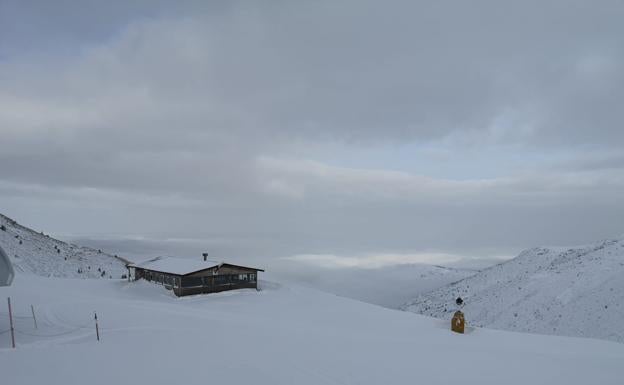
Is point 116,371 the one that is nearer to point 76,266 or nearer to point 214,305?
point 214,305

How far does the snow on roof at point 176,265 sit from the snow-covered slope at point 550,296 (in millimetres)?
29015

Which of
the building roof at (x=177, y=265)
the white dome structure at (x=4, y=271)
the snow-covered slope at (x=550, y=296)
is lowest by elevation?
the snow-covered slope at (x=550, y=296)

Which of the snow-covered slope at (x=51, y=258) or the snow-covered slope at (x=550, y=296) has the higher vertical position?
the snow-covered slope at (x=51, y=258)

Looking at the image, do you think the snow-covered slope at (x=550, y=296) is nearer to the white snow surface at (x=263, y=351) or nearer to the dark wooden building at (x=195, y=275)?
the white snow surface at (x=263, y=351)

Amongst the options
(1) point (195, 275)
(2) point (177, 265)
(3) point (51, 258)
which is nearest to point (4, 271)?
(1) point (195, 275)

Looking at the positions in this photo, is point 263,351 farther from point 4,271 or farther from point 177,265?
point 177,265

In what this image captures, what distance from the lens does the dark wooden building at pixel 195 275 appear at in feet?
119

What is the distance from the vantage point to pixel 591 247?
50469 millimetres

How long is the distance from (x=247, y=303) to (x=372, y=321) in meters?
12.4

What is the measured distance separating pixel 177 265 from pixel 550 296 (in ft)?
129

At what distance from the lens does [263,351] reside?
53.0 ft

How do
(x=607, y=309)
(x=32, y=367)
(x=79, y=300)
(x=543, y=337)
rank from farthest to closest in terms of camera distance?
(x=607, y=309) → (x=79, y=300) → (x=543, y=337) → (x=32, y=367)

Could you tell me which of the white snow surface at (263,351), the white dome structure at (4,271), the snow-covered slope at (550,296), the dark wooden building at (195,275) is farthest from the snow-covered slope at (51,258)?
the snow-covered slope at (550,296)

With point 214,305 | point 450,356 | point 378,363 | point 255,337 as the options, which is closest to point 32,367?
point 255,337
